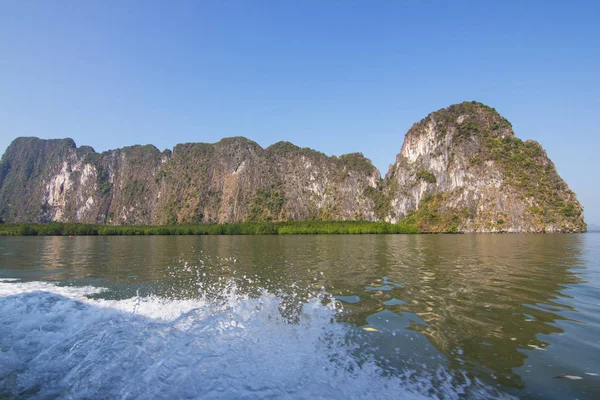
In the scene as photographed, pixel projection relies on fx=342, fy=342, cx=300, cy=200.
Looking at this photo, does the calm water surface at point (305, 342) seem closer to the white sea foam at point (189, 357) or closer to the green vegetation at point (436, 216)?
the white sea foam at point (189, 357)

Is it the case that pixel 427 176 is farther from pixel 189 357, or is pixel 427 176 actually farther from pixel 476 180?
pixel 189 357

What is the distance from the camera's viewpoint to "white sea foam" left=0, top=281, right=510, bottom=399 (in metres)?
5.46

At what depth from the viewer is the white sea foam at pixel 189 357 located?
5.46 m

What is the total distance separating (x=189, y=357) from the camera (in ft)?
21.6

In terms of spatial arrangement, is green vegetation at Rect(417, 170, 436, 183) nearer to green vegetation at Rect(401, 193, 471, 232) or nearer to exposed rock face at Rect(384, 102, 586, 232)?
exposed rock face at Rect(384, 102, 586, 232)

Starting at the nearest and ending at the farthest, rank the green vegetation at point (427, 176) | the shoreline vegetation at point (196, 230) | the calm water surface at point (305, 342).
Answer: the calm water surface at point (305, 342) < the shoreline vegetation at point (196, 230) < the green vegetation at point (427, 176)

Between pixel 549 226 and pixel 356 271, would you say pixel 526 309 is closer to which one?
pixel 356 271

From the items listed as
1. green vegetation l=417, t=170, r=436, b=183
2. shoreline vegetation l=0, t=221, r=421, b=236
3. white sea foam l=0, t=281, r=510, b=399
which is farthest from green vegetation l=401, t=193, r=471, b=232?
white sea foam l=0, t=281, r=510, b=399

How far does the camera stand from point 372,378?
5855 millimetres

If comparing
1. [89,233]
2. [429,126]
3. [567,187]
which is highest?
[429,126]

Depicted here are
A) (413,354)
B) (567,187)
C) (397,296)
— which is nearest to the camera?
(413,354)

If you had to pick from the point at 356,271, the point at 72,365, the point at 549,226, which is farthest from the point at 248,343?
the point at 549,226

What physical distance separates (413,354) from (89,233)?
136 metres

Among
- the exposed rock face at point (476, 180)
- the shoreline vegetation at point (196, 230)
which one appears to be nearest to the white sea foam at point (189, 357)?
the shoreline vegetation at point (196, 230)
